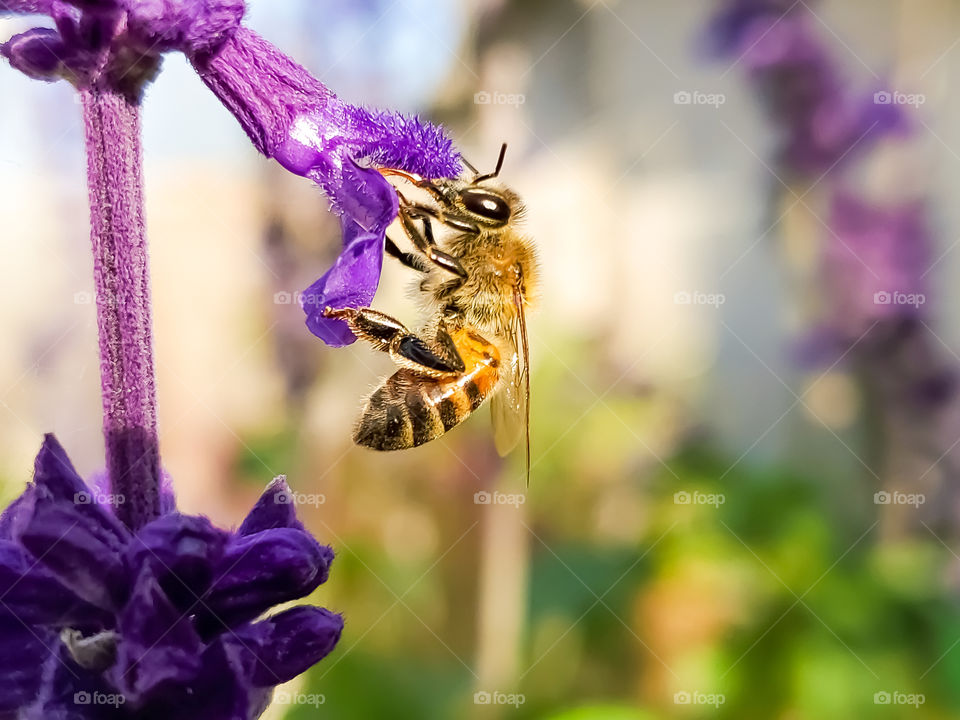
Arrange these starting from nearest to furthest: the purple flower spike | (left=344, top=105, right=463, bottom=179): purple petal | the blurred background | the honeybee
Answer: the purple flower spike < (left=344, top=105, right=463, bottom=179): purple petal < the honeybee < the blurred background

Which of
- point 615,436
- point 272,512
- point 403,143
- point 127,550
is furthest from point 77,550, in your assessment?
point 615,436

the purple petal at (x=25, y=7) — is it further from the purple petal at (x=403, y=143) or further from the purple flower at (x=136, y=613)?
the purple flower at (x=136, y=613)

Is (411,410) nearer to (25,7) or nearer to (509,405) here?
(509,405)

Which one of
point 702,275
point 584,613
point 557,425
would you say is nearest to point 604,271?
point 702,275

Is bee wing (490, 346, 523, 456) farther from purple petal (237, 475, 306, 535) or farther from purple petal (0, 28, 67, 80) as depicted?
purple petal (0, 28, 67, 80)

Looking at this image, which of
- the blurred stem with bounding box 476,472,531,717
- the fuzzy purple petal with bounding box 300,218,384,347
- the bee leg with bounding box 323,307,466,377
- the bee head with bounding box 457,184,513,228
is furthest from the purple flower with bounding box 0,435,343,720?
the blurred stem with bounding box 476,472,531,717

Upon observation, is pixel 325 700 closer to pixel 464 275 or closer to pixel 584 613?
pixel 584 613

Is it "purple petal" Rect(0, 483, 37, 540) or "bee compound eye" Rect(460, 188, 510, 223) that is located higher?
"bee compound eye" Rect(460, 188, 510, 223)
